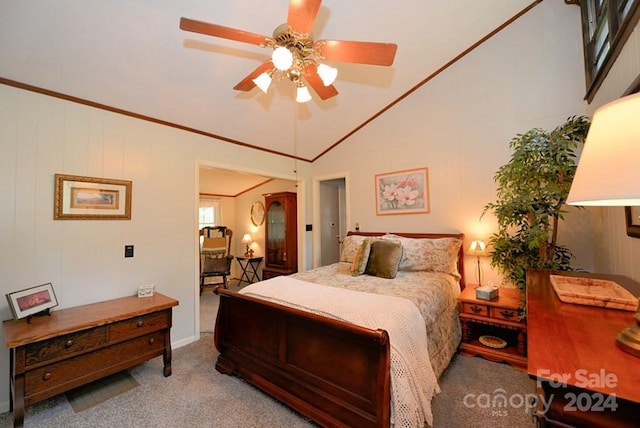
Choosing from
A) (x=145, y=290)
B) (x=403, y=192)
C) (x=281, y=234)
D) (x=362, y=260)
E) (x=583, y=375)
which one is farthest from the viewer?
(x=281, y=234)

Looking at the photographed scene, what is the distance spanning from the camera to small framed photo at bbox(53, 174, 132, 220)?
219cm

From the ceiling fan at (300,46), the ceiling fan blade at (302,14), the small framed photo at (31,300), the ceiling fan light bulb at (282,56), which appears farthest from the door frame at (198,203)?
the ceiling fan blade at (302,14)

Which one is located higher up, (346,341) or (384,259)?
(384,259)

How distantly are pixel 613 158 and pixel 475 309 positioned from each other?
224cm

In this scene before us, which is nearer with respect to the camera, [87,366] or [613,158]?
[613,158]

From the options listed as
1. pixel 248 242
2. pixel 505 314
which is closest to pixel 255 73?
pixel 505 314

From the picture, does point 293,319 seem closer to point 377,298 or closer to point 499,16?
point 377,298

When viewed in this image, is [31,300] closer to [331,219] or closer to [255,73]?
[255,73]

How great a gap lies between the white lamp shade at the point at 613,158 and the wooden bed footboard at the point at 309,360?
1045 mm

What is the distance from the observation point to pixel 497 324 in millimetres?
2383

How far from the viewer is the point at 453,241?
9.76 feet

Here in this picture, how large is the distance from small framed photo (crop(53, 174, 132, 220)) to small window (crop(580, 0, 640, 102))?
3.83 metres

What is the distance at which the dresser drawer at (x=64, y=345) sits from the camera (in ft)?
5.55

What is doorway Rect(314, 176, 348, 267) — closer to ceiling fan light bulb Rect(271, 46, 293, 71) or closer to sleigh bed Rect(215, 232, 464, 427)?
sleigh bed Rect(215, 232, 464, 427)
